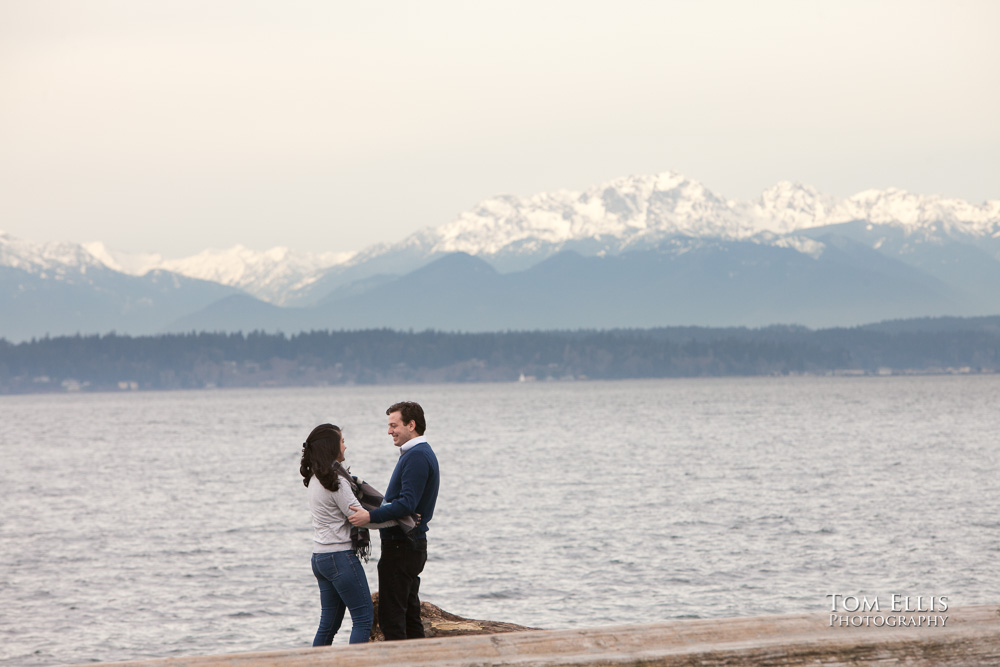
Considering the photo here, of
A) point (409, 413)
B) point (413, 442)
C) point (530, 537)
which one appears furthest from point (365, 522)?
point (530, 537)

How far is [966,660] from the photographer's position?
536 cm

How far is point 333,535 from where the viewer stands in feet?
29.4

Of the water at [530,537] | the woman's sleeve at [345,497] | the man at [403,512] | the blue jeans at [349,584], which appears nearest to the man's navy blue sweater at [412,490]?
the man at [403,512]

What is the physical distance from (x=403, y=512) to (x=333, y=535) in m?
0.73

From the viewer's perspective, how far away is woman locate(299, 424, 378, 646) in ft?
28.4

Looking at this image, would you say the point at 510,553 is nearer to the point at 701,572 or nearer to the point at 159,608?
the point at 701,572

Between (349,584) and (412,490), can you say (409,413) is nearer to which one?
(412,490)

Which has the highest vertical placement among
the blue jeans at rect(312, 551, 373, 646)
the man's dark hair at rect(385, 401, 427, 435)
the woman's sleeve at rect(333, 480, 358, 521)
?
the man's dark hair at rect(385, 401, 427, 435)

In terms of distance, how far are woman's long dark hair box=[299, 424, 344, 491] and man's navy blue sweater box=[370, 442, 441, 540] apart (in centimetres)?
47

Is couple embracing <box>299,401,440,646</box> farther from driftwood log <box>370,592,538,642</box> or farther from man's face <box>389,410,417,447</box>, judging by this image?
driftwood log <box>370,592,538,642</box>

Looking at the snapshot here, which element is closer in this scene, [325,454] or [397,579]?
[325,454]

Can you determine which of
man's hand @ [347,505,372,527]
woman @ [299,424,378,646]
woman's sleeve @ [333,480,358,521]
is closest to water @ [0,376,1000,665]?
woman @ [299,424,378,646]

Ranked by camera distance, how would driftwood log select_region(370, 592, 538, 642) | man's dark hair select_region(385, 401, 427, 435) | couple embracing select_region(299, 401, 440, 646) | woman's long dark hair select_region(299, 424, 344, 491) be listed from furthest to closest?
driftwood log select_region(370, 592, 538, 642) < man's dark hair select_region(385, 401, 427, 435) < couple embracing select_region(299, 401, 440, 646) < woman's long dark hair select_region(299, 424, 344, 491)

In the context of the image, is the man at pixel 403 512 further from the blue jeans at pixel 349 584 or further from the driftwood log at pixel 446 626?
the driftwood log at pixel 446 626
